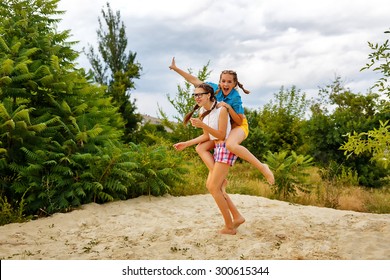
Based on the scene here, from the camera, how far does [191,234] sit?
6070 millimetres

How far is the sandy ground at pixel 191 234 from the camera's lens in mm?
5309

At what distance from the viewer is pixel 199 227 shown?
6449mm

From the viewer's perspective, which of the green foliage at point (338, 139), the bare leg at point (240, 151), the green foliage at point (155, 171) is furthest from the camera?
the green foliage at point (338, 139)

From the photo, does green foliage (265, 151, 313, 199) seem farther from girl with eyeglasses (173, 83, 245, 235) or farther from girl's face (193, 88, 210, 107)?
girl's face (193, 88, 210, 107)

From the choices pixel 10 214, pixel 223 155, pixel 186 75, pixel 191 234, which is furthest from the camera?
pixel 10 214

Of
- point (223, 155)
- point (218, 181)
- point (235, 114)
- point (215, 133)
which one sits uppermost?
point (235, 114)

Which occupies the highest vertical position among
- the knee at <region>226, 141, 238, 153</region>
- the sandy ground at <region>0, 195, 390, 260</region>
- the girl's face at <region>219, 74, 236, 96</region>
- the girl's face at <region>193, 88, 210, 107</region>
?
the girl's face at <region>219, 74, 236, 96</region>

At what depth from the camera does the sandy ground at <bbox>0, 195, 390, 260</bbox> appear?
209 inches

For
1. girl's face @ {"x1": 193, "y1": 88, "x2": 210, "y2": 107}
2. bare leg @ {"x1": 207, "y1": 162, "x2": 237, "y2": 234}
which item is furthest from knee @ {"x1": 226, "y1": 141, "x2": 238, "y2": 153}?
girl's face @ {"x1": 193, "y1": 88, "x2": 210, "y2": 107}

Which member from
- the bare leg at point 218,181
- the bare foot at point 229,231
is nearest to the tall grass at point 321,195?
the bare foot at point 229,231

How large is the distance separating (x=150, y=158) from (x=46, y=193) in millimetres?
2012

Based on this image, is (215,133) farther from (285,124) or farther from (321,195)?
(285,124)

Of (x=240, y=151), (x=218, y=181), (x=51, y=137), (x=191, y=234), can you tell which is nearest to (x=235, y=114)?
(x=240, y=151)

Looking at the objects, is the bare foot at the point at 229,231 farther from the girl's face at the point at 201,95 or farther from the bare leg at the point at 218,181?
the girl's face at the point at 201,95
